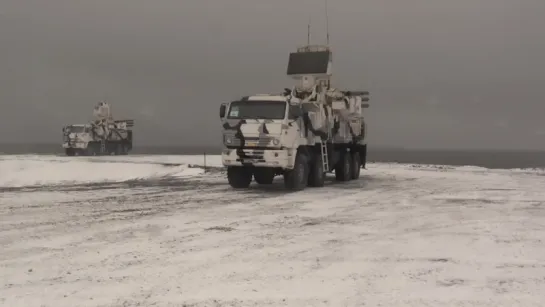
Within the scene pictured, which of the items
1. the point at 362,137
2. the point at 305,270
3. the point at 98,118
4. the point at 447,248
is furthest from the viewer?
the point at 98,118

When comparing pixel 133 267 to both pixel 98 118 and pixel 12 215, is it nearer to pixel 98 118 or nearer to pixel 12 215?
pixel 12 215

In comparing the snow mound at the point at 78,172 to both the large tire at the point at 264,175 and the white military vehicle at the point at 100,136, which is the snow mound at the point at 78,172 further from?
the white military vehicle at the point at 100,136

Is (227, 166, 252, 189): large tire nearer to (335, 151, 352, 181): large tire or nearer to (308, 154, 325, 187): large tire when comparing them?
(308, 154, 325, 187): large tire

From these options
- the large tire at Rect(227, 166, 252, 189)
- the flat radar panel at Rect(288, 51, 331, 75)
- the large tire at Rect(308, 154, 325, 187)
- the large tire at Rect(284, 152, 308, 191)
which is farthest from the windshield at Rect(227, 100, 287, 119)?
the flat radar panel at Rect(288, 51, 331, 75)

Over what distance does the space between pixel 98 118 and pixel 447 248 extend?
4657 centimetres

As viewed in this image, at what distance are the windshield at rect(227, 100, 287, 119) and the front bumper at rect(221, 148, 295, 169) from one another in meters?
1.01

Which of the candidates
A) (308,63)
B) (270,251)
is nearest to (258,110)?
(308,63)

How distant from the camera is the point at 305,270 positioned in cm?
663

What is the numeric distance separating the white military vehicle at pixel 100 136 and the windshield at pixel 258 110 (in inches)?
1401

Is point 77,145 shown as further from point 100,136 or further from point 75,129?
point 100,136

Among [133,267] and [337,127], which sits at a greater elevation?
[337,127]

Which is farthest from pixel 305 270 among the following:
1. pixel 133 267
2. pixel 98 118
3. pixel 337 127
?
pixel 98 118

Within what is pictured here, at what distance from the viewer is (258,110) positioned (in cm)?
1584

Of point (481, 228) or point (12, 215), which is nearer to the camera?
point (481, 228)
